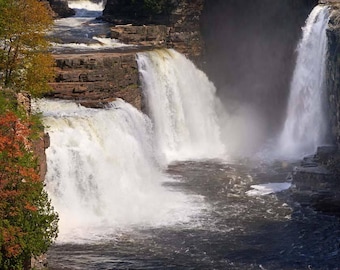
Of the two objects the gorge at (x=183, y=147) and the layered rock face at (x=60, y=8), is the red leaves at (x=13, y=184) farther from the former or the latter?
the layered rock face at (x=60, y=8)

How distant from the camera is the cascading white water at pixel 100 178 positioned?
3334 centimetres

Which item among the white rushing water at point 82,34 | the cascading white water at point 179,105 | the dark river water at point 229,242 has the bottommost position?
the dark river water at point 229,242

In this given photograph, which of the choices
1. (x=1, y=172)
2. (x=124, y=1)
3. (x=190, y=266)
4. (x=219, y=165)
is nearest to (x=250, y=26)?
(x=124, y=1)

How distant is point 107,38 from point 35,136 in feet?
91.3

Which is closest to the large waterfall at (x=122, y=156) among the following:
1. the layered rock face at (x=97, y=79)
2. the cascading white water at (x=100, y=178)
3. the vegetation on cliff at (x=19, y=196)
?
the cascading white water at (x=100, y=178)

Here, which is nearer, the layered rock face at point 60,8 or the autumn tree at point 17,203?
the autumn tree at point 17,203

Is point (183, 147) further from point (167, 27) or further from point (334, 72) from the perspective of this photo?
point (334, 72)

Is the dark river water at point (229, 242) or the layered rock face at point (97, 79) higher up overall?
the layered rock face at point (97, 79)

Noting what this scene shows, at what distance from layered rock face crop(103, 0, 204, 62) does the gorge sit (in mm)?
109

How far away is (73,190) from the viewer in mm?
34281

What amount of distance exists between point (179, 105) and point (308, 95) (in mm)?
8923

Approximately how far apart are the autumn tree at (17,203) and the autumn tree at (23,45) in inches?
463

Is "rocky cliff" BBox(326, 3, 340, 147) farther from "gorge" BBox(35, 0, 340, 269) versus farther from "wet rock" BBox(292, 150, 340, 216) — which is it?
"wet rock" BBox(292, 150, 340, 216)

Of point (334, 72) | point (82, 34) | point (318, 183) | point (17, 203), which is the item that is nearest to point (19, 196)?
point (17, 203)
